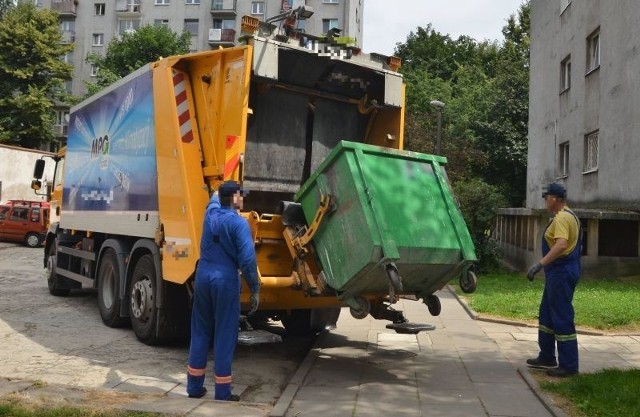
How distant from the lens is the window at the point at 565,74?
20331 mm

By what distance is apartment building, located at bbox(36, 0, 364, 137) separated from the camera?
48.6m

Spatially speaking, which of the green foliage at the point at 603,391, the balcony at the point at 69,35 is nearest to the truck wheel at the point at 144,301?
the green foliage at the point at 603,391

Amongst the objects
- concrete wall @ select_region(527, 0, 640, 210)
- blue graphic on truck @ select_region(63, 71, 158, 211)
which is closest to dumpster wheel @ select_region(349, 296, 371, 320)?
blue graphic on truck @ select_region(63, 71, 158, 211)

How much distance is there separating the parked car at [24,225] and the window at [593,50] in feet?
64.0

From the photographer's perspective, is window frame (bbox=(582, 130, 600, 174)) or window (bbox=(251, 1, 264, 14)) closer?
window frame (bbox=(582, 130, 600, 174))

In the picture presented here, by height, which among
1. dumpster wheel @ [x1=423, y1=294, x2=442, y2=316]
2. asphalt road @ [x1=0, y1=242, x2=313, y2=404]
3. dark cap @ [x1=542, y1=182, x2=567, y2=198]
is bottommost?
asphalt road @ [x1=0, y1=242, x2=313, y2=404]

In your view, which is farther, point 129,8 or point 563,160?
point 129,8

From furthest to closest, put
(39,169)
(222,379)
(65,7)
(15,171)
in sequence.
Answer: (65,7) → (15,171) → (39,169) → (222,379)

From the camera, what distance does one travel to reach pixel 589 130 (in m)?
18.0

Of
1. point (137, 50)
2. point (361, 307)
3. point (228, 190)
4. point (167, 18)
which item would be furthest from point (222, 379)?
point (167, 18)

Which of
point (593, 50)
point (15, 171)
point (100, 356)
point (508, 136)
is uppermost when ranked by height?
point (593, 50)

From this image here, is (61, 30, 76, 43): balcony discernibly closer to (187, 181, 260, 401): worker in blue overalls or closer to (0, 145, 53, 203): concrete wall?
(0, 145, 53, 203): concrete wall

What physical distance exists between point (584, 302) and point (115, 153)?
7540 mm

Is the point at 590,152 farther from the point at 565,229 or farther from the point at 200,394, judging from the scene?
the point at 200,394
